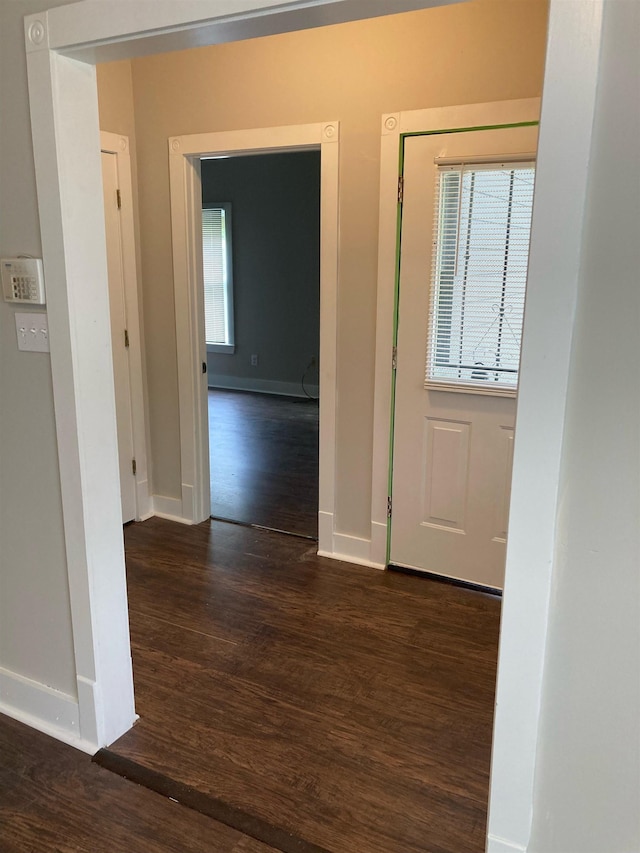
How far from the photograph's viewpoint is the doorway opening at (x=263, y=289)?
270 inches

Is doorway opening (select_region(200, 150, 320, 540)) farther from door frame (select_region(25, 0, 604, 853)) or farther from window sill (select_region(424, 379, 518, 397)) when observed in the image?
door frame (select_region(25, 0, 604, 853))

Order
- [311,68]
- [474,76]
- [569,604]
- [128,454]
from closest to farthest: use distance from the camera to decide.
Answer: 1. [569,604]
2. [474,76]
3. [311,68]
4. [128,454]

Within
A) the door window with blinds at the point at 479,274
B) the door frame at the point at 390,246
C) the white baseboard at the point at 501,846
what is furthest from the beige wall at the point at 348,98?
the white baseboard at the point at 501,846

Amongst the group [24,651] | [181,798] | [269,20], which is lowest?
[181,798]

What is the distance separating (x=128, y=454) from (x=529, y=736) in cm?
277

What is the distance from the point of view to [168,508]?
149 inches

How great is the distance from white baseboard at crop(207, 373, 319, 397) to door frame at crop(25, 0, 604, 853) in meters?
5.41

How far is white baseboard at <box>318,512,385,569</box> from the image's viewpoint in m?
3.21

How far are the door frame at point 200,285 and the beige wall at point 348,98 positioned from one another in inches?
1.9

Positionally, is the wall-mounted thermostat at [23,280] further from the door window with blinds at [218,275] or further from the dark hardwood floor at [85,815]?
the door window with blinds at [218,275]

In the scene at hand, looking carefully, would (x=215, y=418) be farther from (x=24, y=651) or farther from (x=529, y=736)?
(x=529, y=736)

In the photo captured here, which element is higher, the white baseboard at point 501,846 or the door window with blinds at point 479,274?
the door window with blinds at point 479,274

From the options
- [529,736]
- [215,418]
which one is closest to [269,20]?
[529,736]

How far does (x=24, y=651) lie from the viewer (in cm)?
207
